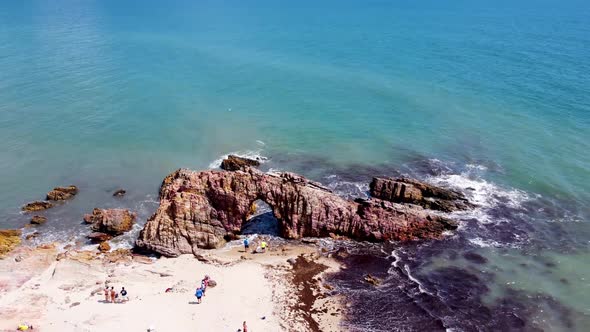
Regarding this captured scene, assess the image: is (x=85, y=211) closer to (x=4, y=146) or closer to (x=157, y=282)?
(x=157, y=282)

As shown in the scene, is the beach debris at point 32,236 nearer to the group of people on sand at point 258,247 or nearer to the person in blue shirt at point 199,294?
the person in blue shirt at point 199,294

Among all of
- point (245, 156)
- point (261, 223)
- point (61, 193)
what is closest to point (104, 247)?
point (61, 193)

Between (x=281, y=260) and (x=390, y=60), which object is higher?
(x=390, y=60)

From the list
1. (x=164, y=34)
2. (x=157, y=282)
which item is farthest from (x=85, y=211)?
(x=164, y=34)

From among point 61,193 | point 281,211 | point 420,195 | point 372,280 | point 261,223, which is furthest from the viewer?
point 61,193

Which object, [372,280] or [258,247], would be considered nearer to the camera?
[372,280]

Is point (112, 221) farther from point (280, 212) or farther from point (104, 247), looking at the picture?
point (280, 212)

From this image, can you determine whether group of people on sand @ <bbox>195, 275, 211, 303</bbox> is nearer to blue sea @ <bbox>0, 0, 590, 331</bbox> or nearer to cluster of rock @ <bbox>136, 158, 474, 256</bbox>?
cluster of rock @ <bbox>136, 158, 474, 256</bbox>
